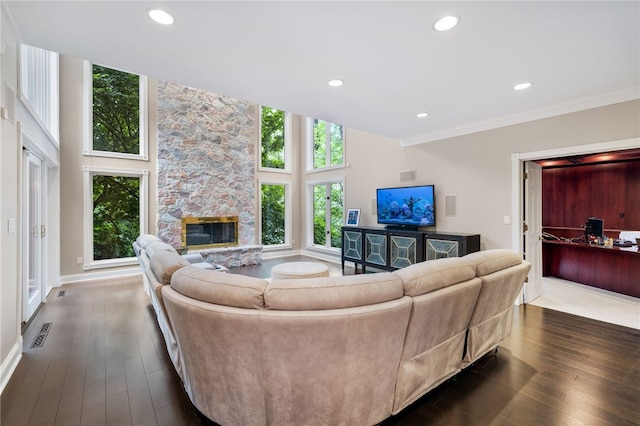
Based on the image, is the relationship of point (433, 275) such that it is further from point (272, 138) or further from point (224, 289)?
point (272, 138)

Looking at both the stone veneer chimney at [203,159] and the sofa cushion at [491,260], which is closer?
the sofa cushion at [491,260]

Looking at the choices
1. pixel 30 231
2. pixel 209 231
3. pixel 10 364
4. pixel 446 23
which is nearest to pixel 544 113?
pixel 446 23

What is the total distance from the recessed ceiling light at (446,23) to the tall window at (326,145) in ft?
15.5

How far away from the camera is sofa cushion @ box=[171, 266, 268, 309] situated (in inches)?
55.5

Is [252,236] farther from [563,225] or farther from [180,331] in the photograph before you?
[563,225]

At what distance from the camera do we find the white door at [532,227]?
397 centimetres

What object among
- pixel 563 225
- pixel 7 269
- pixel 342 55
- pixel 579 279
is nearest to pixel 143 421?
pixel 7 269

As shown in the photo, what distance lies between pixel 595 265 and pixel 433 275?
4.76 meters

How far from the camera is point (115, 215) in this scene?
555 centimetres

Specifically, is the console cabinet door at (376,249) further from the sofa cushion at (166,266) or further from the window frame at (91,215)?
the window frame at (91,215)

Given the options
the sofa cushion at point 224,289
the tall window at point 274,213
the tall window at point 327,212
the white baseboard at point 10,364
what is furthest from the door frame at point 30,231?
the tall window at point 327,212

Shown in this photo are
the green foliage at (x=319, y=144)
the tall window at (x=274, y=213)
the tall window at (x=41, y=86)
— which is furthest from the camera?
the tall window at (x=274, y=213)

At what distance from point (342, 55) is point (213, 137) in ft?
15.6

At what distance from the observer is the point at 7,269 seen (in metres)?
2.25
